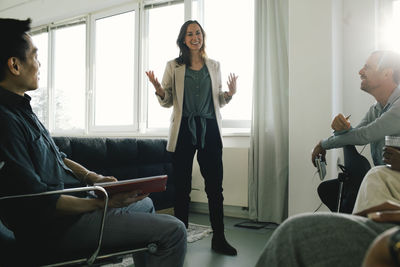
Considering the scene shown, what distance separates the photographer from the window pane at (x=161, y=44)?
170 inches

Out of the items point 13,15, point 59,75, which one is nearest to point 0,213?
point 59,75

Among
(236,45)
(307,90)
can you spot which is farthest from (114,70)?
(307,90)

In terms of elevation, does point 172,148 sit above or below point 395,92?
below

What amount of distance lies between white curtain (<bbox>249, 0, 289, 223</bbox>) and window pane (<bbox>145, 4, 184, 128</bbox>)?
51.4 inches

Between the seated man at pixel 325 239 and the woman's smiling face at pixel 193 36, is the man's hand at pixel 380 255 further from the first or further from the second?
the woman's smiling face at pixel 193 36

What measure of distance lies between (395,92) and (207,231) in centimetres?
173

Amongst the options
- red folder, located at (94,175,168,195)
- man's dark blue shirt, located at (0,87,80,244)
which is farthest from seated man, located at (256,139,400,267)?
man's dark blue shirt, located at (0,87,80,244)

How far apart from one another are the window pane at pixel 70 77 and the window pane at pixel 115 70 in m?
0.34

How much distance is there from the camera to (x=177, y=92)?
2324 millimetres

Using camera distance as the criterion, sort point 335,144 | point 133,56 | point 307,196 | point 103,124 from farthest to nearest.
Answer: point 103,124 → point 133,56 → point 307,196 → point 335,144

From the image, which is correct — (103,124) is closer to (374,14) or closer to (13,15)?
(13,15)

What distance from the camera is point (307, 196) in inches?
111

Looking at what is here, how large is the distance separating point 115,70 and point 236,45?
1969mm

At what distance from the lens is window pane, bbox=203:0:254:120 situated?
3.67m
